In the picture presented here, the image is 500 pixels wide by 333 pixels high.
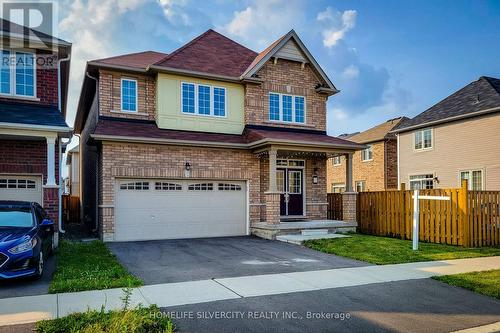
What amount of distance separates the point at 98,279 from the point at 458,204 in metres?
11.1

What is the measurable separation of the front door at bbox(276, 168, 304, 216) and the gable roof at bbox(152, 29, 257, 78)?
15.7 ft

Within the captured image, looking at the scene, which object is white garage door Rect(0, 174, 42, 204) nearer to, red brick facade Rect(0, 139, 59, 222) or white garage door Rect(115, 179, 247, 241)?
red brick facade Rect(0, 139, 59, 222)

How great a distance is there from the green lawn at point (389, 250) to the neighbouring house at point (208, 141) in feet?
9.80

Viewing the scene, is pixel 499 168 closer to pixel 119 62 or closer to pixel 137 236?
pixel 137 236

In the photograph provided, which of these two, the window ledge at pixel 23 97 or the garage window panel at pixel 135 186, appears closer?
the window ledge at pixel 23 97

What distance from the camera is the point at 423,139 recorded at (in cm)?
2320

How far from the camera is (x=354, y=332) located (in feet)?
16.9

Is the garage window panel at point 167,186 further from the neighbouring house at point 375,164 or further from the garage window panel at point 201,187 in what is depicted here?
the neighbouring house at point 375,164

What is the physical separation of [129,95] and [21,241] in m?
9.05

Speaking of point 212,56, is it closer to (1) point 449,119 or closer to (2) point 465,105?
(1) point 449,119


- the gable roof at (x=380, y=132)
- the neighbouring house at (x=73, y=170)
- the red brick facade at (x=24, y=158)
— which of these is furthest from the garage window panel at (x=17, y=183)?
the gable roof at (x=380, y=132)

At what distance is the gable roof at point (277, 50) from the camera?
16.6 metres

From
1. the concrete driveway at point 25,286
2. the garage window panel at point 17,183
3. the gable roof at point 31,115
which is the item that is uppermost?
the gable roof at point 31,115

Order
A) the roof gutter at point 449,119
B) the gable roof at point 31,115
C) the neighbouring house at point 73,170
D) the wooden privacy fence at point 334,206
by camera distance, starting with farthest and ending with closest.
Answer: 1. the neighbouring house at point 73,170
2. the roof gutter at point 449,119
3. the wooden privacy fence at point 334,206
4. the gable roof at point 31,115
